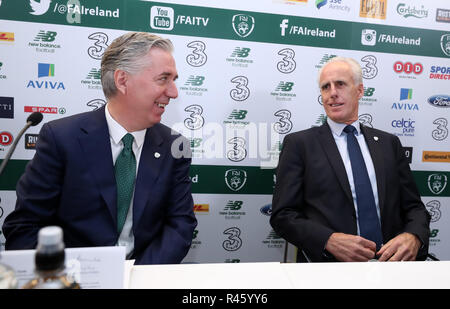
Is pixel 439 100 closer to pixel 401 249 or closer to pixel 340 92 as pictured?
pixel 340 92

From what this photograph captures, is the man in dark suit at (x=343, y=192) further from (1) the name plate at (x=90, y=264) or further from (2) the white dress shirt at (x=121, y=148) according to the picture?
(1) the name plate at (x=90, y=264)

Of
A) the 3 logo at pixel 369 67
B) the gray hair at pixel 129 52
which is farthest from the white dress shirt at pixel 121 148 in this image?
the 3 logo at pixel 369 67

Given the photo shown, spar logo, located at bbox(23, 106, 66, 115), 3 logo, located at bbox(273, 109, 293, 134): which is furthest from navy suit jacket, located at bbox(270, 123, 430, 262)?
spar logo, located at bbox(23, 106, 66, 115)

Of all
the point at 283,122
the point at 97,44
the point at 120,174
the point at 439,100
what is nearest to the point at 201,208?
the point at 283,122

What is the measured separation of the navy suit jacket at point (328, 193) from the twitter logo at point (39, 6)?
1.72 meters

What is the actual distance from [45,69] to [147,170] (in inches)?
49.5

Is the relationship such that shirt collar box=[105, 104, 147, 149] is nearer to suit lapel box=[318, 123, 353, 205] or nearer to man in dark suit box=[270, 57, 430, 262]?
man in dark suit box=[270, 57, 430, 262]

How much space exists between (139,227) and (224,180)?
1045 mm

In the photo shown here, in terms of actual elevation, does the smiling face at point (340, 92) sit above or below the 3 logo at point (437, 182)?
above

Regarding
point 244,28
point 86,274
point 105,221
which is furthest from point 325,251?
point 244,28

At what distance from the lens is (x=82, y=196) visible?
126 cm

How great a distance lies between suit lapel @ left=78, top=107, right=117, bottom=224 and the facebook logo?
3.52 feet

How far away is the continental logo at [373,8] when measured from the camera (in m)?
2.37

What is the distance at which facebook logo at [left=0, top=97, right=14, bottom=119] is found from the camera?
2039 millimetres
